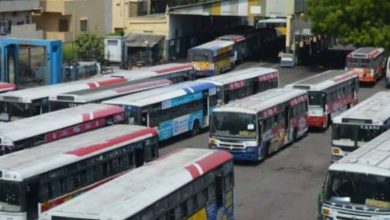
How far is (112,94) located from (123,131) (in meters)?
9.78

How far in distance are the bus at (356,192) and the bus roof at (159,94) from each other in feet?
44.5

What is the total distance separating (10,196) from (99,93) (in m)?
14.3

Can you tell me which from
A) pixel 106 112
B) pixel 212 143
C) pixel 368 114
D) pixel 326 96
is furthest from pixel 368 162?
pixel 326 96

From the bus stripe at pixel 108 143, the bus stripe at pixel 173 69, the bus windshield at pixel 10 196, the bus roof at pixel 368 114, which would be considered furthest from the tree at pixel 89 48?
the bus windshield at pixel 10 196

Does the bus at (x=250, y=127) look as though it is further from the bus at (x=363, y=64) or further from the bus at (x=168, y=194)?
the bus at (x=363, y=64)

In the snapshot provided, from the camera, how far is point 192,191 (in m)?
19.1

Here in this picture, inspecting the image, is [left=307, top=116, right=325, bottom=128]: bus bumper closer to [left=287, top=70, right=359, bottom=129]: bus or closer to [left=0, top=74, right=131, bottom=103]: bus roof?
[left=287, top=70, right=359, bottom=129]: bus

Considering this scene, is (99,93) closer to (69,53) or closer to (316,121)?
(316,121)

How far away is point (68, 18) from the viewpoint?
203 feet

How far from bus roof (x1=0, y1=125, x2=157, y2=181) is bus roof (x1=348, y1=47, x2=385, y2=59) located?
27.6m

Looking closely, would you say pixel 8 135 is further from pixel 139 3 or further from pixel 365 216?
pixel 139 3

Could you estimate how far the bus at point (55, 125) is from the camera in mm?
24781

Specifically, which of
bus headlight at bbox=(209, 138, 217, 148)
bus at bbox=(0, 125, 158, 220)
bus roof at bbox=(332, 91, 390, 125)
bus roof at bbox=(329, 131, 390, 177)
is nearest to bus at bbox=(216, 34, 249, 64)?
bus roof at bbox=(332, 91, 390, 125)

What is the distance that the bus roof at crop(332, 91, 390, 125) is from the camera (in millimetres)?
26969
